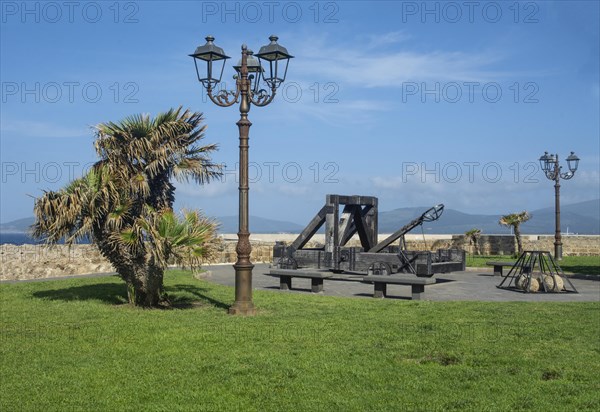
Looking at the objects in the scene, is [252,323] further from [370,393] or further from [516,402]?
[516,402]

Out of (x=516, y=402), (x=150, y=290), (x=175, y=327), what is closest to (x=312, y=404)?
(x=516, y=402)

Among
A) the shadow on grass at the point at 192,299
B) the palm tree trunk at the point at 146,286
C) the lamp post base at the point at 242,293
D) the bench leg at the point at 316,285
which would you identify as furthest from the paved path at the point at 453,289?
the lamp post base at the point at 242,293

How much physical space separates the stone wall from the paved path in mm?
1561

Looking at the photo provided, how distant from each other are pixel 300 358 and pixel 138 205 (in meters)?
5.36

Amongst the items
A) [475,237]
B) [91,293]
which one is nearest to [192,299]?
[91,293]

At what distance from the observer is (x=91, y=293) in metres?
13.5

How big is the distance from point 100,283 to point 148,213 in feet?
16.4

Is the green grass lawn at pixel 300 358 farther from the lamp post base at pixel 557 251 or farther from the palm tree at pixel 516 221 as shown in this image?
the palm tree at pixel 516 221

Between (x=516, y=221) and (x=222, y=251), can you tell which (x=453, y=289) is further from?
(x=516, y=221)

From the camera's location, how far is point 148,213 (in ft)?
36.8

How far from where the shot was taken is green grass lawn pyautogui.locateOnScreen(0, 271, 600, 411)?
18.6 ft

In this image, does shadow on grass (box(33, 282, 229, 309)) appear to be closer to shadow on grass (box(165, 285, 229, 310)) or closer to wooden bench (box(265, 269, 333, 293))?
shadow on grass (box(165, 285, 229, 310))

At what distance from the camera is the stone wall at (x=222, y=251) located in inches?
684

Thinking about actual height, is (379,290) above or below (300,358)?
above
